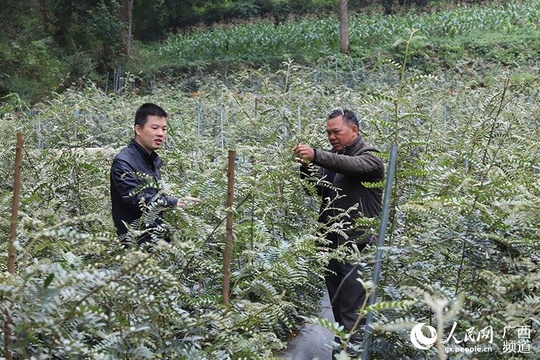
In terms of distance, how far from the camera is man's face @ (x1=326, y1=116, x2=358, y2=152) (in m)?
4.33

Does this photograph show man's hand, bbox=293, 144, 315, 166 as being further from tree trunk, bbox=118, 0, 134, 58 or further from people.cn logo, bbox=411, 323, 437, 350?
tree trunk, bbox=118, 0, 134, 58

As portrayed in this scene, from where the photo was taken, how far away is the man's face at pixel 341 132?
14.2 feet

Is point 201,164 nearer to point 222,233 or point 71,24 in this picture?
point 222,233

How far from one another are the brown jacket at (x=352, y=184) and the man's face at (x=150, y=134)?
91 centimetres

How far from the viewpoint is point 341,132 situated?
4336 mm

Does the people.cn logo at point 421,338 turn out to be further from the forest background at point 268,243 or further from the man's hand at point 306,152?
the man's hand at point 306,152

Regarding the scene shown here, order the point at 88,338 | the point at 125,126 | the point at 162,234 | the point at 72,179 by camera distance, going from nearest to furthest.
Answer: the point at 88,338
the point at 162,234
the point at 72,179
the point at 125,126

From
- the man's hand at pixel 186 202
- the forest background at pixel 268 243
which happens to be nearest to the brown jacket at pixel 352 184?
the forest background at pixel 268 243

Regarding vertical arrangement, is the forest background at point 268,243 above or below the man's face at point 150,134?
below

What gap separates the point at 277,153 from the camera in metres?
4.79

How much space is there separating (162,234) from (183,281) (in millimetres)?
301

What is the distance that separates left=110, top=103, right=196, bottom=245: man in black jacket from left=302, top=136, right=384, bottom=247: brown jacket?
93cm

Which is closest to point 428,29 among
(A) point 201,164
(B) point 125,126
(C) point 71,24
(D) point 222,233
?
(C) point 71,24

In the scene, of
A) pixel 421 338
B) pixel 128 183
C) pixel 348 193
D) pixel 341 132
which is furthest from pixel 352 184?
pixel 421 338
